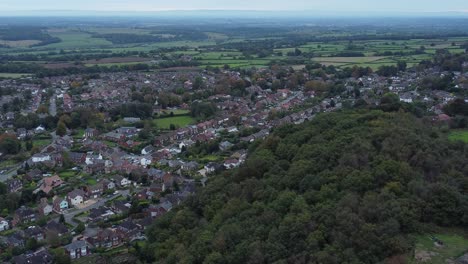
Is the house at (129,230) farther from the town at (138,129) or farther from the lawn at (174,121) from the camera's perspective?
the lawn at (174,121)

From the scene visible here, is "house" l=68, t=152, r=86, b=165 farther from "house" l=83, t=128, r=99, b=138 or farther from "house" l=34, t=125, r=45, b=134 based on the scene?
"house" l=34, t=125, r=45, b=134

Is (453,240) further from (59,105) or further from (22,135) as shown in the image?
(59,105)

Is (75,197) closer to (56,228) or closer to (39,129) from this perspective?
(56,228)

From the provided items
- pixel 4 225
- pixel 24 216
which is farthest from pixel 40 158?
pixel 4 225

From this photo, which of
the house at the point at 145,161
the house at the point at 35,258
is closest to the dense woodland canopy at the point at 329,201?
the house at the point at 35,258

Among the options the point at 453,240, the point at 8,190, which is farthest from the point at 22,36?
the point at 453,240

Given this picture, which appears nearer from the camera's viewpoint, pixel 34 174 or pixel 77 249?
pixel 77 249

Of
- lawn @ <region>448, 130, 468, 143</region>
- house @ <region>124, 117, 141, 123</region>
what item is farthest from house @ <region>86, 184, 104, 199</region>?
lawn @ <region>448, 130, 468, 143</region>
